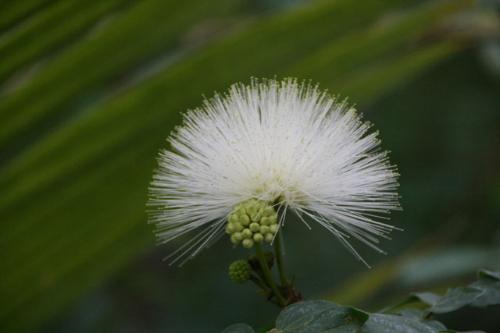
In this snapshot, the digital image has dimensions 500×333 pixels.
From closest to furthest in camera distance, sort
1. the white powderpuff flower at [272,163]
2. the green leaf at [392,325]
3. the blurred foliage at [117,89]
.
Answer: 1. the green leaf at [392,325]
2. the white powderpuff flower at [272,163]
3. the blurred foliage at [117,89]

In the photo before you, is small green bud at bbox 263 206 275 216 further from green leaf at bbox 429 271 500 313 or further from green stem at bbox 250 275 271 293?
green leaf at bbox 429 271 500 313

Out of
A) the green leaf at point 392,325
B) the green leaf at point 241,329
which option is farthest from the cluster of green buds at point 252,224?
the green leaf at point 392,325

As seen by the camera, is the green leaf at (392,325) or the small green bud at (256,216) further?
the small green bud at (256,216)

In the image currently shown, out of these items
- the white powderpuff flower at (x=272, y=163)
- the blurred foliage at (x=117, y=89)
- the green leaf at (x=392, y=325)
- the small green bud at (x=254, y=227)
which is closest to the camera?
the green leaf at (x=392, y=325)

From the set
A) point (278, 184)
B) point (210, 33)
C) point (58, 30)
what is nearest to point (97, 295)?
point (210, 33)

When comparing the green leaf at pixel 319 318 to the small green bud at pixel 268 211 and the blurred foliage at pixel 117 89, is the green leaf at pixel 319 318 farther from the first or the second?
the blurred foliage at pixel 117 89

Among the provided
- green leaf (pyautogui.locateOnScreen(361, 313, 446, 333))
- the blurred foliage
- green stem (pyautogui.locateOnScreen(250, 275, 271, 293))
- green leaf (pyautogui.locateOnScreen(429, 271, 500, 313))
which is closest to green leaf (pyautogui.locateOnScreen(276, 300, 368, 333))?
green leaf (pyautogui.locateOnScreen(361, 313, 446, 333))

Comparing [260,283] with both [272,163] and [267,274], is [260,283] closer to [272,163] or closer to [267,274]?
[267,274]
